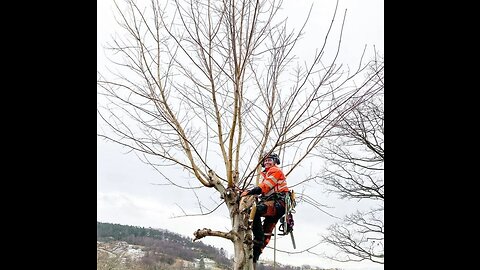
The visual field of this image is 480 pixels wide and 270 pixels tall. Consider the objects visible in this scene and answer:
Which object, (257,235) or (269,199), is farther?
(257,235)

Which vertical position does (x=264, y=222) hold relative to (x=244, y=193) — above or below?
below

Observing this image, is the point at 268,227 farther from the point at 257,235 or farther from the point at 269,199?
the point at 269,199

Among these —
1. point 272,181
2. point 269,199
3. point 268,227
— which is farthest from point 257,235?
point 272,181

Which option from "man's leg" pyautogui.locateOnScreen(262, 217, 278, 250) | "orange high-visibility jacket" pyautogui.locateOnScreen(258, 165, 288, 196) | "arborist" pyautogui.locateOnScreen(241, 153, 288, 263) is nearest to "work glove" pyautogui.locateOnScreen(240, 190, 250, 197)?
"arborist" pyautogui.locateOnScreen(241, 153, 288, 263)

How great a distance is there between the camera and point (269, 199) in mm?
4098

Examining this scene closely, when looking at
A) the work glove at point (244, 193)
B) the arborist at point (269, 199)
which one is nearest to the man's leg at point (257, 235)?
the arborist at point (269, 199)

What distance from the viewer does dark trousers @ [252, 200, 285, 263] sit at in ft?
13.5

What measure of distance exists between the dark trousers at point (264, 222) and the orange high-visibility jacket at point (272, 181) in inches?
4.7

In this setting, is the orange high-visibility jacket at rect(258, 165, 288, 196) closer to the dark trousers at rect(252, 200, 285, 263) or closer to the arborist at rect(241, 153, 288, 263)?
the arborist at rect(241, 153, 288, 263)

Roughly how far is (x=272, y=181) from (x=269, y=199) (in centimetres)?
17

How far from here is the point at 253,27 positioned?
427 centimetres
